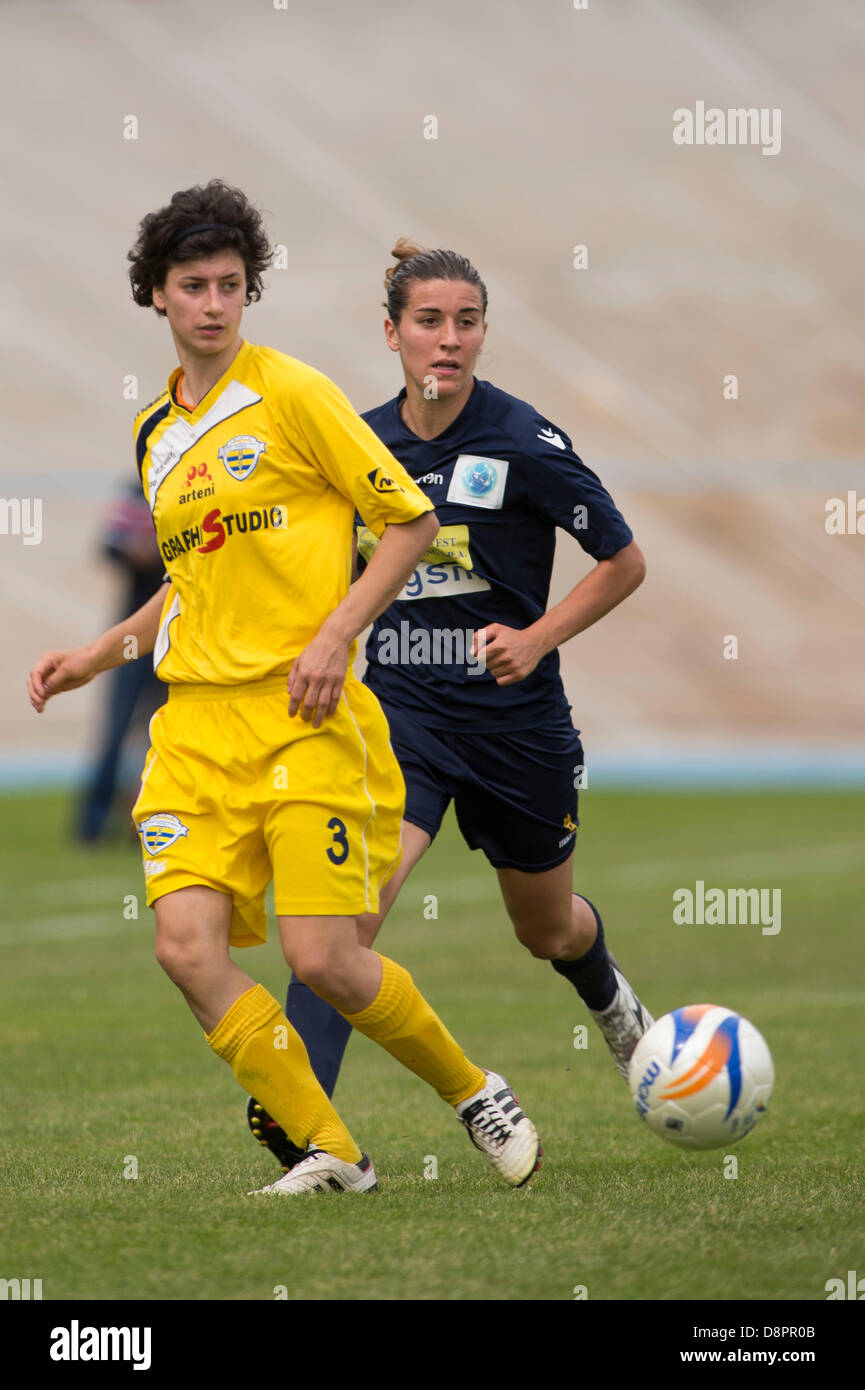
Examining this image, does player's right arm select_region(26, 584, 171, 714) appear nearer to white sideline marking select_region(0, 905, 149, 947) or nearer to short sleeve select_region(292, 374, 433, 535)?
short sleeve select_region(292, 374, 433, 535)

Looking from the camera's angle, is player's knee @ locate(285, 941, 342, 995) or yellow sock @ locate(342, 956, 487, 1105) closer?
player's knee @ locate(285, 941, 342, 995)

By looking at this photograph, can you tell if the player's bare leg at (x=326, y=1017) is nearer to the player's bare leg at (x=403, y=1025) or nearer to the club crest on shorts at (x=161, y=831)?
the player's bare leg at (x=403, y=1025)

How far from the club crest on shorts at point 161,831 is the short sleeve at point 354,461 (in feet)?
2.69

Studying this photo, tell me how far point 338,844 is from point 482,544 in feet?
4.04

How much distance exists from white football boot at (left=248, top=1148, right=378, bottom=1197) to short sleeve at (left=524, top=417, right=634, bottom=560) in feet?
→ 5.67

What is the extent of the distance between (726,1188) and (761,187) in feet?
82.5

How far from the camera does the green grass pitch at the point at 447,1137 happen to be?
11.4 ft

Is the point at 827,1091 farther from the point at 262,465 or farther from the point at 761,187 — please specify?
the point at 761,187

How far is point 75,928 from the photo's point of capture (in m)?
10.4

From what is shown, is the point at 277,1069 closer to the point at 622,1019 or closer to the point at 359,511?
the point at 359,511

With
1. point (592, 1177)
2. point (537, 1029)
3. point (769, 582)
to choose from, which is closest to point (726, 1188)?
point (592, 1177)

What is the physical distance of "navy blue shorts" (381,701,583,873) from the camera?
507 centimetres

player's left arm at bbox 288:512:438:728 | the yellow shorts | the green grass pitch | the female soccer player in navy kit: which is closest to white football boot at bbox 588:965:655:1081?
the green grass pitch

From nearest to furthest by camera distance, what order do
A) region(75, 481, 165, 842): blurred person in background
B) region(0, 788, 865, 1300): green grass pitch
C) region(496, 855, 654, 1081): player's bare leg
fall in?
region(0, 788, 865, 1300): green grass pitch, region(496, 855, 654, 1081): player's bare leg, region(75, 481, 165, 842): blurred person in background
